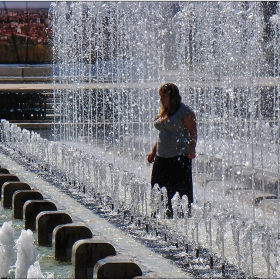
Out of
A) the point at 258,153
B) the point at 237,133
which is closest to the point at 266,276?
the point at 258,153

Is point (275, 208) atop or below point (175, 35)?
below

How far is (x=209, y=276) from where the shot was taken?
605 cm

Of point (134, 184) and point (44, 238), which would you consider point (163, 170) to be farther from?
point (44, 238)

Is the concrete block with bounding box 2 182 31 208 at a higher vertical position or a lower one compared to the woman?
lower

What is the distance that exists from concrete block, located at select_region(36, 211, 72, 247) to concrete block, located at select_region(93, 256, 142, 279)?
1.84 metres

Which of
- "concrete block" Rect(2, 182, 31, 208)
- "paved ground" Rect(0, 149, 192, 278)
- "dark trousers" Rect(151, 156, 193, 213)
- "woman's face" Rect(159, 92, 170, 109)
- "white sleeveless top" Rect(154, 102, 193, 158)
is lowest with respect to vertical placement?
"paved ground" Rect(0, 149, 192, 278)

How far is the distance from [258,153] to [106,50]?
876 inches

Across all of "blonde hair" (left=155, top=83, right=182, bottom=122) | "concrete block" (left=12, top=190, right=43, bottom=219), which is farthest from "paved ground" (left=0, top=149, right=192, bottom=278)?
"blonde hair" (left=155, top=83, right=182, bottom=122)

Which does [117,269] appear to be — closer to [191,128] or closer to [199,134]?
[191,128]

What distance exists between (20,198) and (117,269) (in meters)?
3.32

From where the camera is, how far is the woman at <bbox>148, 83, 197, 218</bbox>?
7820 millimetres

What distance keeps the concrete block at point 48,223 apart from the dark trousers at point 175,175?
0.96 m

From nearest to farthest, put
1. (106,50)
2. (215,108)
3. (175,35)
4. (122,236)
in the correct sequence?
(122,236) < (215,108) < (175,35) < (106,50)

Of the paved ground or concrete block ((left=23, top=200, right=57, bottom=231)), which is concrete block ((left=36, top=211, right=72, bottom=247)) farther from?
concrete block ((left=23, top=200, right=57, bottom=231))
